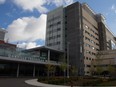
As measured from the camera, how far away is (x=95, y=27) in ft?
329

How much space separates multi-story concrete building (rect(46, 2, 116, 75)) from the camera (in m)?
78.8

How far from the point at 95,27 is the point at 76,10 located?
21967 millimetres

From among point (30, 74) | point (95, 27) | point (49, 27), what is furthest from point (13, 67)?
point (95, 27)

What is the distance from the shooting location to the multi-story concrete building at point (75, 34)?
258ft

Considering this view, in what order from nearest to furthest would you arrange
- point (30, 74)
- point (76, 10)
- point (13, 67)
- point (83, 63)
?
1. point (13, 67)
2. point (30, 74)
3. point (83, 63)
4. point (76, 10)

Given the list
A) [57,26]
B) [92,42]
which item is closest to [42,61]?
[57,26]

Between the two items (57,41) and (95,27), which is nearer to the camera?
(57,41)

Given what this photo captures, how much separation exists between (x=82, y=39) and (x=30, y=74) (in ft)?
97.7

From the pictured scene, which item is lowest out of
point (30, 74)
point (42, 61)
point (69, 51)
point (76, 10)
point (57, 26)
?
point (30, 74)

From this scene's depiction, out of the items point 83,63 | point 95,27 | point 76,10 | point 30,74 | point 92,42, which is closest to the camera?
point 30,74

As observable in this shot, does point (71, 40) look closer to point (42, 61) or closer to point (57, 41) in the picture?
point (57, 41)

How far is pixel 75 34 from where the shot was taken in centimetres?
8125

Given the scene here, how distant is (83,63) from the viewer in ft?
254

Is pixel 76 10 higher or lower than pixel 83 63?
higher
